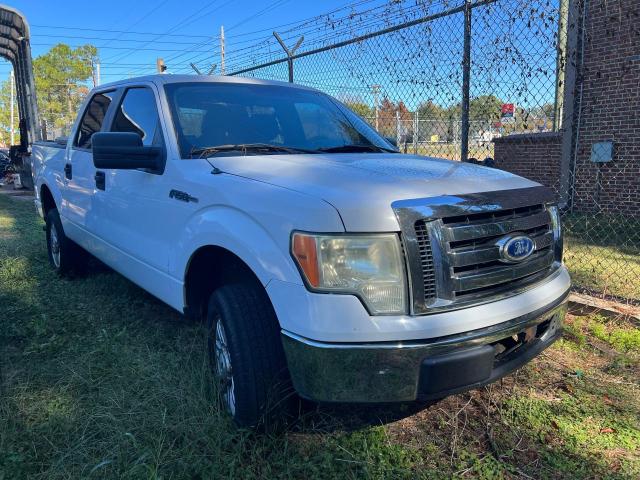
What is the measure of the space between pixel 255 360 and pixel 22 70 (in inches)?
542

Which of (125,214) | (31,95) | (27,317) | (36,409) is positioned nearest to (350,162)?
(125,214)

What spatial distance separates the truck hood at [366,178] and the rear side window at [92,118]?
6.73 ft

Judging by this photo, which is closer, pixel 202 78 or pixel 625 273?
pixel 202 78

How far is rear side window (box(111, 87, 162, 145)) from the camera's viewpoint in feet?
11.1

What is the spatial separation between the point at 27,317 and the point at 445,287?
354 cm

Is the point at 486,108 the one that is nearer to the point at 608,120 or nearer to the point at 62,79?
the point at 608,120

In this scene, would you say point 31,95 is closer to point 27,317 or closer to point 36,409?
point 27,317

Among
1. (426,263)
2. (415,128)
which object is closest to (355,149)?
(426,263)

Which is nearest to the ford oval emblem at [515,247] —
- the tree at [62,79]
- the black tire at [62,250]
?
the black tire at [62,250]

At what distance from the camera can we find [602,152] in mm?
8859

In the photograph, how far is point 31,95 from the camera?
12.8 meters

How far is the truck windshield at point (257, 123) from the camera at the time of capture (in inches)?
125

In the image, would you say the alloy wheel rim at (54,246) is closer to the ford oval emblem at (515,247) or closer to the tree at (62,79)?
the ford oval emblem at (515,247)

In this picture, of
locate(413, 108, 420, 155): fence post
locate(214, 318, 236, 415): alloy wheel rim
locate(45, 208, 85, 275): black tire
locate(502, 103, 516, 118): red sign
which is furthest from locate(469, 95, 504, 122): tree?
locate(45, 208, 85, 275): black tire
